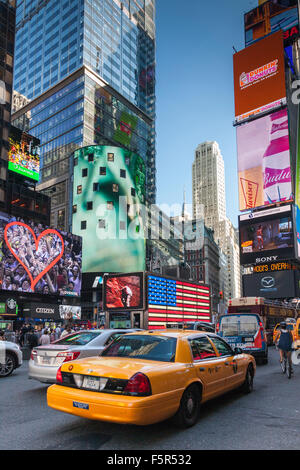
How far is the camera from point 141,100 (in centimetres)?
12200

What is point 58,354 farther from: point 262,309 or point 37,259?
point 37,259

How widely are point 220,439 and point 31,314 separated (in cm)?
4484

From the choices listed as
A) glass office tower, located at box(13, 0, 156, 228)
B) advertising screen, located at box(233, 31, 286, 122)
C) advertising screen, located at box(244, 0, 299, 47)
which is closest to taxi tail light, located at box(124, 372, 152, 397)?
advertising screen, located at box(233, 31, 286, 122)

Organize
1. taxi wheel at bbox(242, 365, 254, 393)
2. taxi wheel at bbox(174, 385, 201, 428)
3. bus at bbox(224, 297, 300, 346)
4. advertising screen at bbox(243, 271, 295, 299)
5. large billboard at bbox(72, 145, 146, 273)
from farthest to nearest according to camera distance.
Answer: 1. large billboard at bbox(72, 145, 146, 273)
2. advertising screen at bbox(243, 271, 295, 299)
3. bus at bbox(224, 297, 300, 346)
4. taxi wheel at bbox(242, 365, 254, 393)
5. taxi wheel at bbox(174, 385, 201, 428)

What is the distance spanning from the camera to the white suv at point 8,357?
Answer: 38.1 feet

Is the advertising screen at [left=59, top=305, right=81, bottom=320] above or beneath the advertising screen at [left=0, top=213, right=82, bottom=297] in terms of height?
beneath

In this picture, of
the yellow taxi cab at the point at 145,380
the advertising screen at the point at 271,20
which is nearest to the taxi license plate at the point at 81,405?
the yellow taxi cab at the point at 145,380

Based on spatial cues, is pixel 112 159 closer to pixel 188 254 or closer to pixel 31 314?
pixel 31 314

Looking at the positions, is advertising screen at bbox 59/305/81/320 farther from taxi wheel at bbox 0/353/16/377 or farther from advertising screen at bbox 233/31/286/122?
advertising screen at bbox 233/31/286/122

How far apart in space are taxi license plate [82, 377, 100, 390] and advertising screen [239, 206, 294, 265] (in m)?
58.3

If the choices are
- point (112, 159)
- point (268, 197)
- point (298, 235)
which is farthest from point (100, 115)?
point (298, 235)

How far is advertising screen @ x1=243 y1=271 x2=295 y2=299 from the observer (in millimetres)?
60156

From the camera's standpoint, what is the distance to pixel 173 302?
25.9 meters

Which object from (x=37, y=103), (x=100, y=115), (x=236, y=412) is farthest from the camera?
(x=37, y=103)
